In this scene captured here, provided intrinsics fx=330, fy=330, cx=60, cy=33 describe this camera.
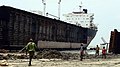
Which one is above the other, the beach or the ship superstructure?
the ship superstructure

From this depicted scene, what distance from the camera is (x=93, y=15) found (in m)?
79.4

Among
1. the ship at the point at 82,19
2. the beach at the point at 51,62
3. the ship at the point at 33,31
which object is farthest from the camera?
the ship at the point at 82,19

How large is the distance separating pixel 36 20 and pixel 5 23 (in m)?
9.08

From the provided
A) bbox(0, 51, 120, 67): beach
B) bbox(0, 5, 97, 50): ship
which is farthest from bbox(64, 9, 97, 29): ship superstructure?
bbox(0, 51, 120, 67): beach

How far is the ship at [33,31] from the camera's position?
3273 cm

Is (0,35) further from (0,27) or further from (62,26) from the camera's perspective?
(62,26)

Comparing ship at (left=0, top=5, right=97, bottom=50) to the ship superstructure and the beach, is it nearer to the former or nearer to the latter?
the beach

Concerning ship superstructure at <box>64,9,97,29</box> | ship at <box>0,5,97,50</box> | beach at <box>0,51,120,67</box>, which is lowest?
beach at <box>0,51,120,67</box>

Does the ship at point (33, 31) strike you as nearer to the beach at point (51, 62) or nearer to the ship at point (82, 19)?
the beach at point (51, 62)

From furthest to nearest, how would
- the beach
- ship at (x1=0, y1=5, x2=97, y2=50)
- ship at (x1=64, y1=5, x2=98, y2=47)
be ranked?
ship at (x1=64, y1=5, x2=98, y2=47) < ship at (x1=0, y1=5, x2=97, y2=50) < the beach

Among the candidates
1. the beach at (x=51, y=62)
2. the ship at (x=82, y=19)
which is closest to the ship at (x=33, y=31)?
the beach at (x=51, y=62)

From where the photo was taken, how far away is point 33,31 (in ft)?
130

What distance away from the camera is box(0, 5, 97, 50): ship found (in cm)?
3273

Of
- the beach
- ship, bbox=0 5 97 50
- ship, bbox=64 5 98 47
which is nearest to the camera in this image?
the beach
